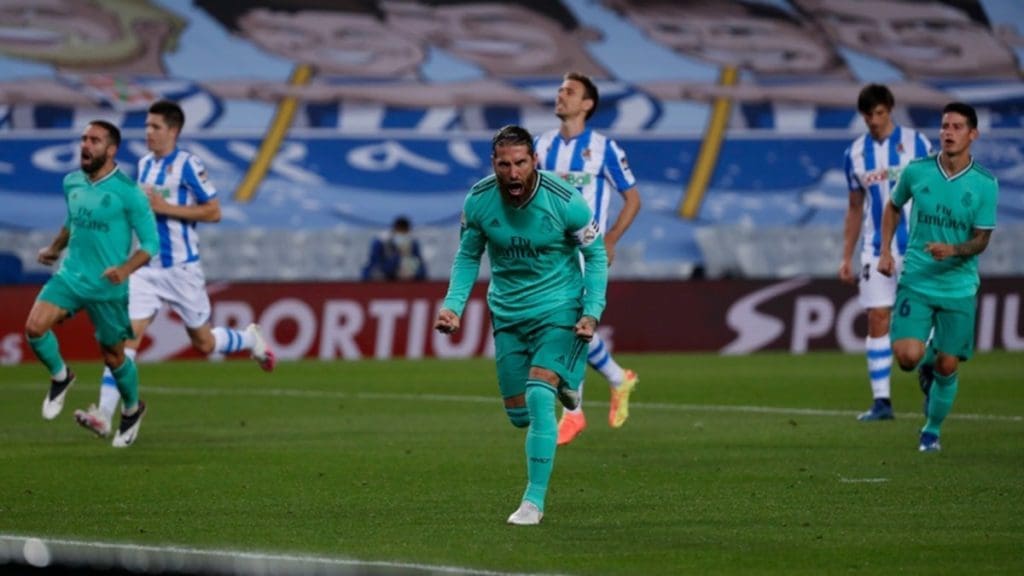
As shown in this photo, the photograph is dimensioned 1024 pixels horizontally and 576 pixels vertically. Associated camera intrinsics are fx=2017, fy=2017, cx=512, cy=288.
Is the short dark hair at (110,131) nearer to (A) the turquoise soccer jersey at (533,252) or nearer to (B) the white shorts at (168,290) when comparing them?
(B) the white shorts at (168,290)

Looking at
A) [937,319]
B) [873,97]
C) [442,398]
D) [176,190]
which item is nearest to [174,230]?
[176,190]

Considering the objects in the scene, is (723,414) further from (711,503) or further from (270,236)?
(270,236)

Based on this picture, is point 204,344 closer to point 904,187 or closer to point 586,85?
point 586,85

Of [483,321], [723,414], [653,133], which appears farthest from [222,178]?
[723,414]

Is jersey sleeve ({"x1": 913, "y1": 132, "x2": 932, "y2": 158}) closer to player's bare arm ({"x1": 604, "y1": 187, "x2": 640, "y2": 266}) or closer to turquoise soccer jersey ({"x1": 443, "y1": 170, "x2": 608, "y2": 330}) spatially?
player's bare arm ({"x1": 604, "y1": 187, "x2": 640, "y2": 266})

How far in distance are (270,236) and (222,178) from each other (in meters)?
3.58

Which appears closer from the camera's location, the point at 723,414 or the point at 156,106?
the point at 156,106

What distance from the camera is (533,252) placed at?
932 cm

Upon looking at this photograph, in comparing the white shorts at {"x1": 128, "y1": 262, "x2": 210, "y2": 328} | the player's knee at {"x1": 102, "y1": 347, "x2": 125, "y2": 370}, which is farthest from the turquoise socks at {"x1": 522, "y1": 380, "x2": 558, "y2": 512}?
the white shorts at {"x1": 128, "y1": 262, "x2": 210, "y2": 328}

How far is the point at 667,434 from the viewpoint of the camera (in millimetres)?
13992

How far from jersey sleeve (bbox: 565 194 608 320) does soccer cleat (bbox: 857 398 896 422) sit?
5980 mm

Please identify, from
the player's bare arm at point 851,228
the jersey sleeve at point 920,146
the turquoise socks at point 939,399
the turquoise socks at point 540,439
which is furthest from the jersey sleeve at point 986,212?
the turquoise socks at point 540,439

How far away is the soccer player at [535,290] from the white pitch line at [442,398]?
20.9 ft

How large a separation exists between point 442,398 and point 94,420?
16.3 ft
